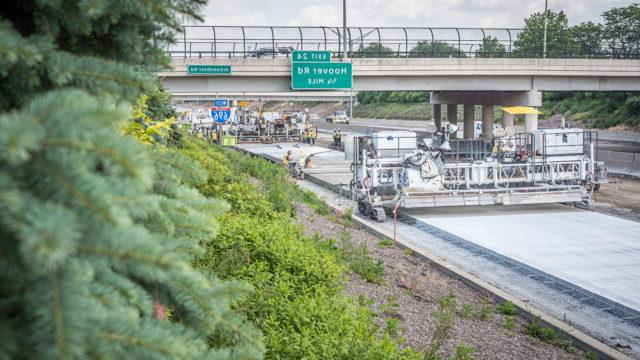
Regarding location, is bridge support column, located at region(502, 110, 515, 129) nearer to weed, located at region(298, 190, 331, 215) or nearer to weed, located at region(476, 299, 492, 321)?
weed, located at region(298, 190, 331, 215)

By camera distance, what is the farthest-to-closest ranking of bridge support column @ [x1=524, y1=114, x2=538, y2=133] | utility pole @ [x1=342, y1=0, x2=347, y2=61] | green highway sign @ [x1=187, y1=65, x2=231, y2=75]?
bridge support column @ [x1=524, y1=114, x2=538, y2=133] → utility pole @ [x1=342, y1=0, x2=347, y2=61] → green highway sign @ [x1=187, y1=65, x2=231, y2=75]

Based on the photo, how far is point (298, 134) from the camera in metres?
61.5

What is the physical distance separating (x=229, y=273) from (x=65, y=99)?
218 inches

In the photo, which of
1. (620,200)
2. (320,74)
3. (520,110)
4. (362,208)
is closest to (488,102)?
(520,110)

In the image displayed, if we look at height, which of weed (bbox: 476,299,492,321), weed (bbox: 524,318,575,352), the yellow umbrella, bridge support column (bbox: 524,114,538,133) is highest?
the yellow umbrella

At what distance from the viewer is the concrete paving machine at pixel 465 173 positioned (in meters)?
22.1

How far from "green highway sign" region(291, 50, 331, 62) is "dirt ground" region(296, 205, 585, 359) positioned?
22109 mm

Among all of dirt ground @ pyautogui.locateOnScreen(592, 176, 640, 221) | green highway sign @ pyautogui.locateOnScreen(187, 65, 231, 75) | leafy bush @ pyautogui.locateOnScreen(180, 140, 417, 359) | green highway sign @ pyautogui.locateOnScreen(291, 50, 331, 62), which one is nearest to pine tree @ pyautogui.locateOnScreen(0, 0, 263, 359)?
leafy bush @ pyautogui.locateOnScreen(180, 140, 417, 359)

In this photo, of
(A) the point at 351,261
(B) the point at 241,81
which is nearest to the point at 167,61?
(A) the point at 351,261

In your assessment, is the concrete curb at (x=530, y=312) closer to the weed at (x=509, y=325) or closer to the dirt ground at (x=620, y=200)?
the weed at (x=509, y=325)

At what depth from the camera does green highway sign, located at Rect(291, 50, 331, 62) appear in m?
35.2

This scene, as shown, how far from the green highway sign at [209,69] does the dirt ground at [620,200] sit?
1795 centimetres

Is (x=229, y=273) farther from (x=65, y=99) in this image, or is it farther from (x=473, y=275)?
(x=473, y=275)

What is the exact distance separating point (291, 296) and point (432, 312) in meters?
3.57
